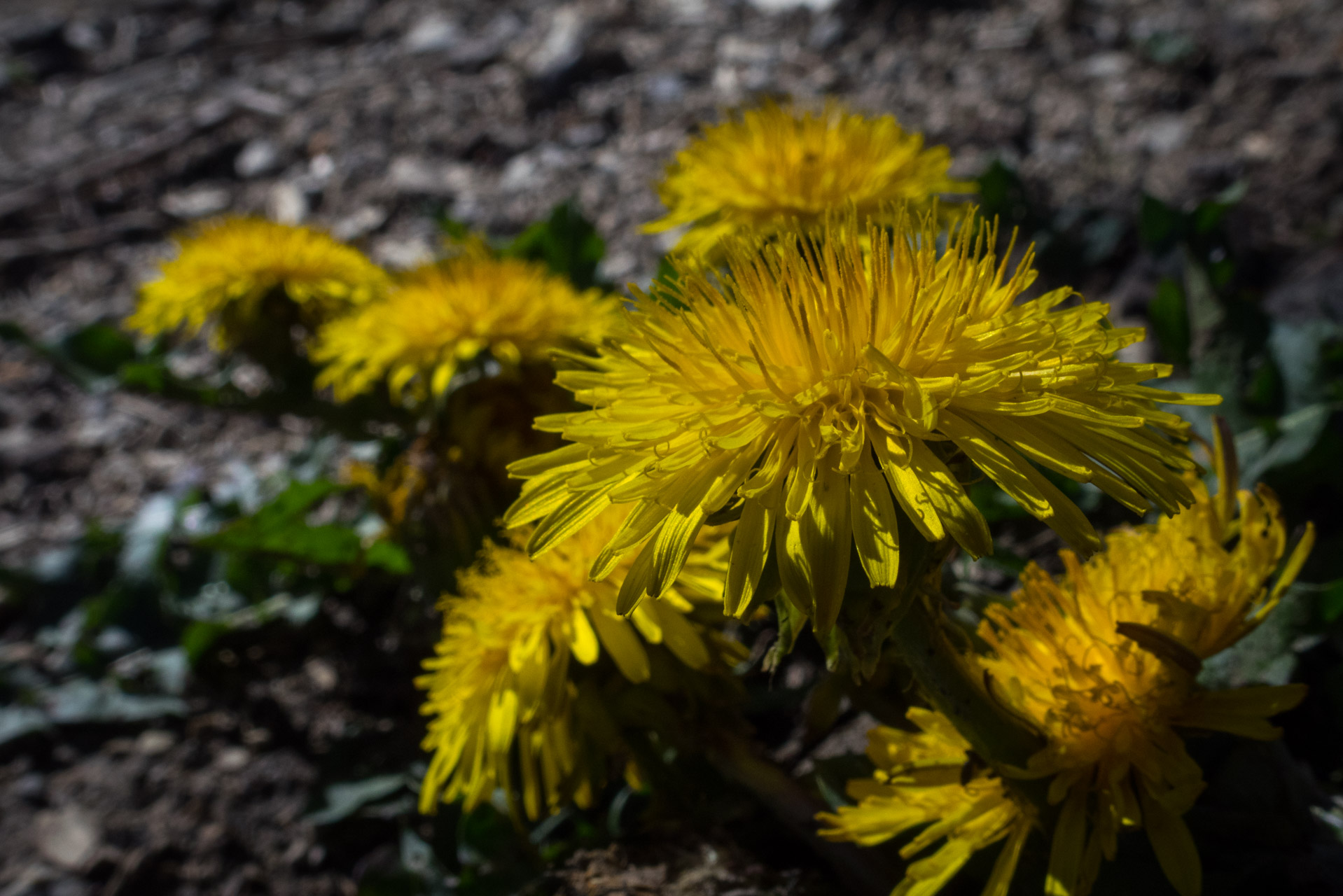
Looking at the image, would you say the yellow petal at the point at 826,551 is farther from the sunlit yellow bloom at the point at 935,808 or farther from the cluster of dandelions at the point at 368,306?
the cluster of dandelions at the point at 368,306

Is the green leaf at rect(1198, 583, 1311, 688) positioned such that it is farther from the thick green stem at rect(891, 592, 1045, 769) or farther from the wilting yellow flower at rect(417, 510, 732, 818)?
the wilting yellow flower at rect(417, 510, 732, 818)

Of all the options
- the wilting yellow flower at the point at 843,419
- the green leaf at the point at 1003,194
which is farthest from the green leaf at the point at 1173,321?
the wilting yellow flower at the point at 843,419

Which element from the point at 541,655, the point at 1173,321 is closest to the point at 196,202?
the point at 541,655

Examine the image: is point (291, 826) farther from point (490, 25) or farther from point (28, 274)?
point (490, 25)

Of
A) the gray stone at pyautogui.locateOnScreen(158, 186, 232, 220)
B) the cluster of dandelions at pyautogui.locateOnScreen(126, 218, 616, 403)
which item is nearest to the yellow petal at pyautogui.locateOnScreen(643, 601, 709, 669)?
the cluster of dandelions at pyautogui.locateOnScreen(126, 218, 616, 403)

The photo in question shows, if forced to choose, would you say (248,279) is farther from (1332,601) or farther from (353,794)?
(1332,601)
